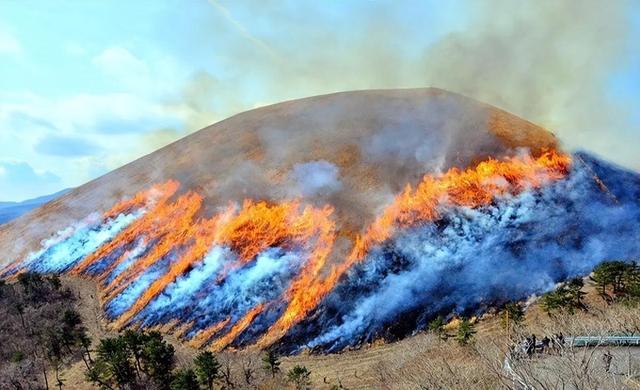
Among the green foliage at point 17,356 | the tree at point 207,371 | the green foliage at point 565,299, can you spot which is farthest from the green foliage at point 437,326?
the green foliage at point 17,356

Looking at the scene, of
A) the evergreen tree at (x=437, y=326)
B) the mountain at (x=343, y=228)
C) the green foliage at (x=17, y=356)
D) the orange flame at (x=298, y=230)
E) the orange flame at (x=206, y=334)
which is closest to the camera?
the evergreen tree at (x=437, y=326)

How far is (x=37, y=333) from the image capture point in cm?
4925

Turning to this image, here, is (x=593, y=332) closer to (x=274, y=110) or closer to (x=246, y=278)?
(x=246, y=278)

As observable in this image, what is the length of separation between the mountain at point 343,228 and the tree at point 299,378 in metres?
6.14

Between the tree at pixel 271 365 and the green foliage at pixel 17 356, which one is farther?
the green foliage at pixel 17 356

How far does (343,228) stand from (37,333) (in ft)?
126

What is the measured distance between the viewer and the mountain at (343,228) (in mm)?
47500

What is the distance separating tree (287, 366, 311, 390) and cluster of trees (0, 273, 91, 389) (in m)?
21.9

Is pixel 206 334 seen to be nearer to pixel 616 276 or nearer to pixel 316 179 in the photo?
pixel 316 179

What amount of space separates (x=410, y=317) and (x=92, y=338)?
1423 inches

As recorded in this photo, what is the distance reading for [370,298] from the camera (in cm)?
4791

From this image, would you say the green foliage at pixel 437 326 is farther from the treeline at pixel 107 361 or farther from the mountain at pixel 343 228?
the treeline at pixel 107 361

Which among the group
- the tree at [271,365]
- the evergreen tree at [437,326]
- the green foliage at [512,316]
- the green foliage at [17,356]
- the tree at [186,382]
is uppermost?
the green foliage at [17,356]

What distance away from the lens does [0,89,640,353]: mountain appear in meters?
47.5
